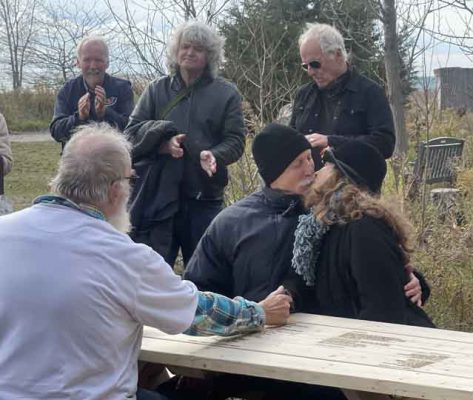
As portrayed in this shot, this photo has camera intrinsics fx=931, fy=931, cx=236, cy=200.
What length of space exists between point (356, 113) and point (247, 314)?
78.8 inches

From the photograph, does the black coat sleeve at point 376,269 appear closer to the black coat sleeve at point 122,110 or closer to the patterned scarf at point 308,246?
the patterned scarf at point 308,246

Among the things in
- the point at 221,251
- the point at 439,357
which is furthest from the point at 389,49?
the point at 439,357

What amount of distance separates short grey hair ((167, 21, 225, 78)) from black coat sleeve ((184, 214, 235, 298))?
1716mm

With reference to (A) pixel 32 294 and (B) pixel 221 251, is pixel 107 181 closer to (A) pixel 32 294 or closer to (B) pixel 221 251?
(A) pixel 32 294

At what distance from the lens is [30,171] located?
527 inches

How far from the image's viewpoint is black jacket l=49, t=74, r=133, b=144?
534cm

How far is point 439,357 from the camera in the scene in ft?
8.58

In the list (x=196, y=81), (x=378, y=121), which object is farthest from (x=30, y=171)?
(x=378, y=121)

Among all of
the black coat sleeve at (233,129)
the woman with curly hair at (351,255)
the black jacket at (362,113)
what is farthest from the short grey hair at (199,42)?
the woman with curly hair at (351,255)

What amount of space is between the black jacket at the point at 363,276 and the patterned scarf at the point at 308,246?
0.08 ft

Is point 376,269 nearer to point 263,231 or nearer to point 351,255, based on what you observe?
point 351,255

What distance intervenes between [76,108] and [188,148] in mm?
1013

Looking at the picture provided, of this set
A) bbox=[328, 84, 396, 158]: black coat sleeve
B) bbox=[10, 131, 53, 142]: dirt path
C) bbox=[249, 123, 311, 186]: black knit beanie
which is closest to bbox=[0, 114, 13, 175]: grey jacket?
bbox=[328, 84, 396, 158]: black coat sleeve

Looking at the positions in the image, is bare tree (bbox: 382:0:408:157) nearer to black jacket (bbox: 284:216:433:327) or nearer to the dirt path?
black jacket (bbox: 284:216:433:327)
